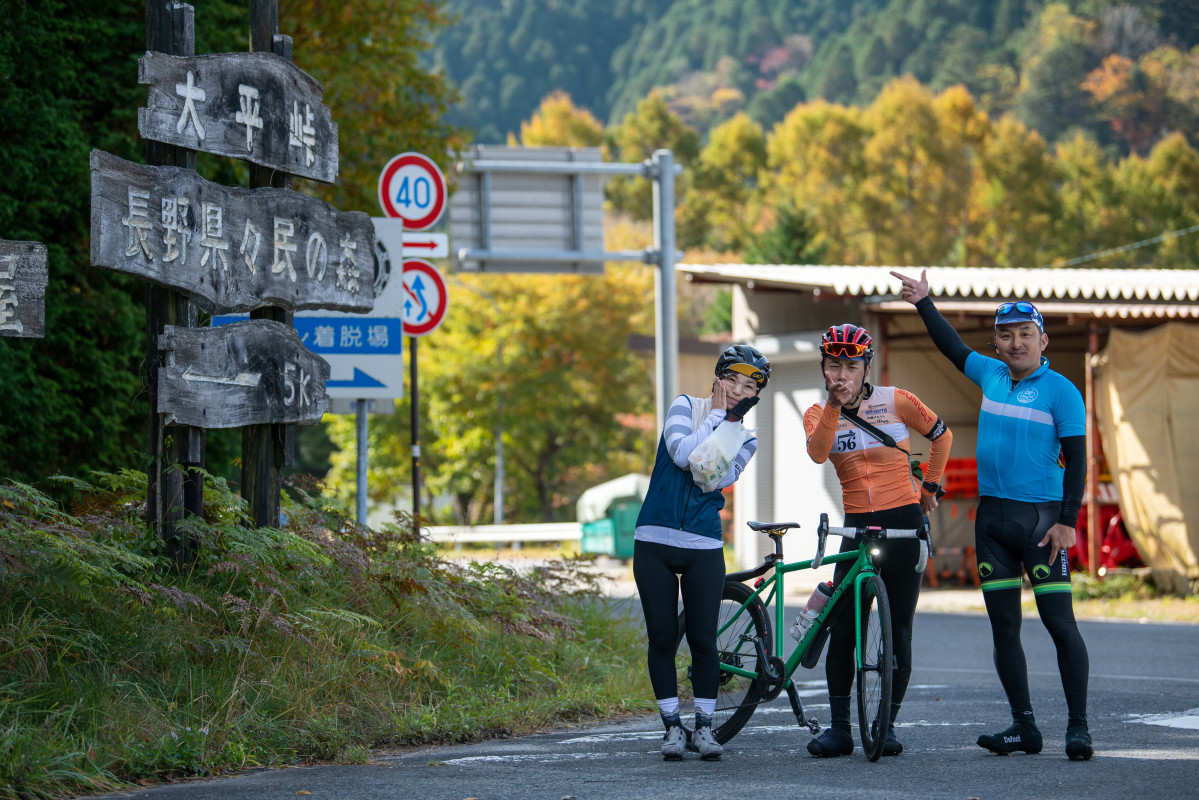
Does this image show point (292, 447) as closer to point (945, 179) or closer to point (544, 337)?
point (544, 337)

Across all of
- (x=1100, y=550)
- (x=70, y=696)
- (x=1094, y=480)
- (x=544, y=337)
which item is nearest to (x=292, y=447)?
(x=70, y=696)

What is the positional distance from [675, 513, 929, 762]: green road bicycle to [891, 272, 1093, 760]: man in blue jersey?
0.37 meters

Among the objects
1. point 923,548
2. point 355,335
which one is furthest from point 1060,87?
point 923,548

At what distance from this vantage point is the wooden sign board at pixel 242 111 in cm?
706

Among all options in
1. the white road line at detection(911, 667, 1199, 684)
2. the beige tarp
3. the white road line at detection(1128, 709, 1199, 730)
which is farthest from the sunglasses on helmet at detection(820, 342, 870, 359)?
the beige tarp

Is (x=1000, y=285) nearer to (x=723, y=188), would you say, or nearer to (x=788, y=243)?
(x=788, y=243)

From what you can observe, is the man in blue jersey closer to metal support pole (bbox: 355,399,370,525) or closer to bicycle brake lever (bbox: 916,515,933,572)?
bicycle brake lever (bbox: 916,515,933,572)

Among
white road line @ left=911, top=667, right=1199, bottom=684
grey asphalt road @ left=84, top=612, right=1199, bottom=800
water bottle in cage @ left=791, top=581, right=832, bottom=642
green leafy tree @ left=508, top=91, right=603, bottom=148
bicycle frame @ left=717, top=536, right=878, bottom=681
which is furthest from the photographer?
green leafy tree @ left=508, top=91, right=603, bottom=148

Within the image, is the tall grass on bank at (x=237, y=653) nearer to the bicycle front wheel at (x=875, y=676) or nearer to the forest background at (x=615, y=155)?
the forest background at (x=615, y=155)

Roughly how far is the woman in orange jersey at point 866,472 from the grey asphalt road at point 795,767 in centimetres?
39

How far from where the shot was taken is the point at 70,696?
604 cm

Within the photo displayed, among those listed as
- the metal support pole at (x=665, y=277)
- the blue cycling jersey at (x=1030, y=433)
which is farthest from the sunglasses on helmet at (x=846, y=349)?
the metal support pole at (x=665, y=277)

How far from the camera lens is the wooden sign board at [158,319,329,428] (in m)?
6.98

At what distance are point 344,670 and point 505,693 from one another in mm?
1094
